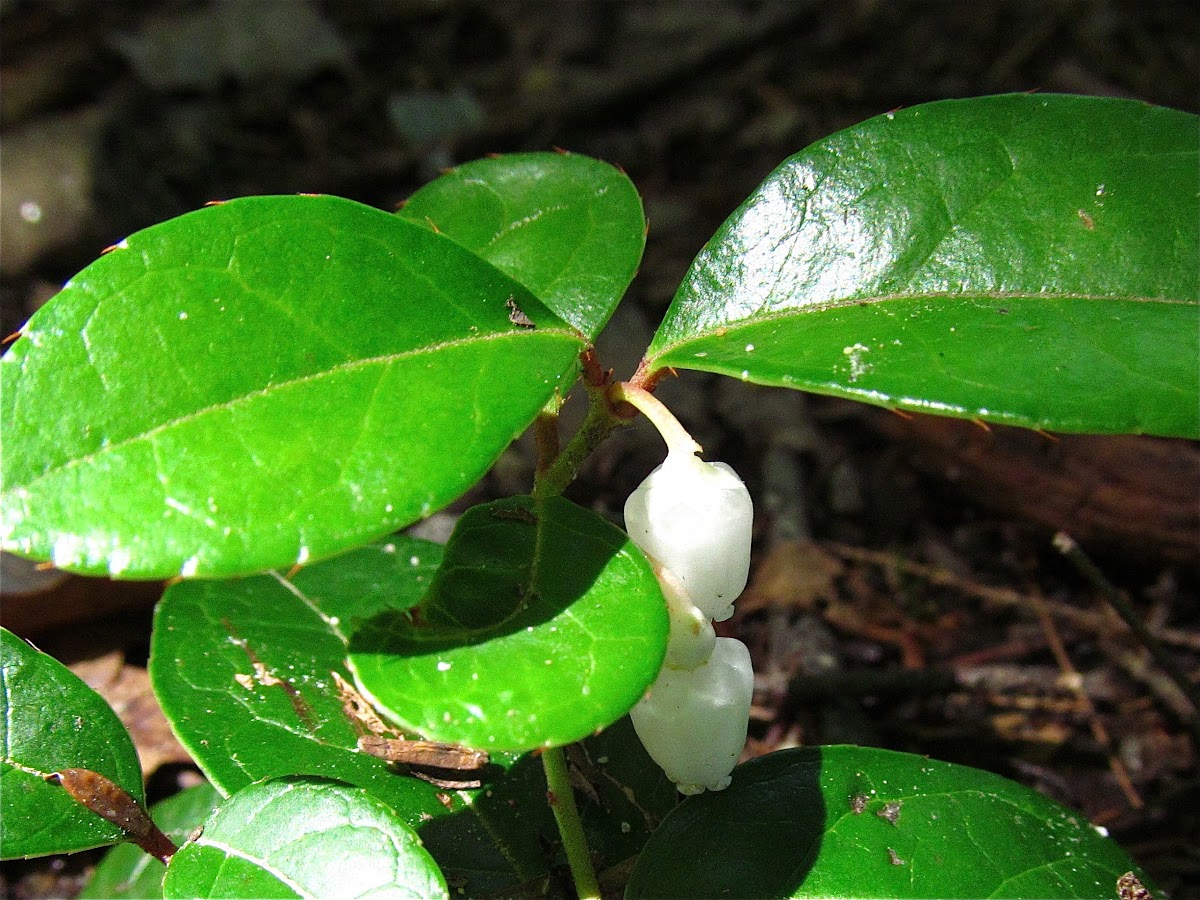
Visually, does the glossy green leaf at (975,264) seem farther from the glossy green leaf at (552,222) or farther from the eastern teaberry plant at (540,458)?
the glossy green leaf at (552,222)

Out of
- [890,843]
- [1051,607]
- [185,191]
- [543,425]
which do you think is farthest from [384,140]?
[890,843]

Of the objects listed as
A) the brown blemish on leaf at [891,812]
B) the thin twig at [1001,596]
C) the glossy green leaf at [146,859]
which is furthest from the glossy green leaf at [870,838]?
the thin twig at [1001,596]

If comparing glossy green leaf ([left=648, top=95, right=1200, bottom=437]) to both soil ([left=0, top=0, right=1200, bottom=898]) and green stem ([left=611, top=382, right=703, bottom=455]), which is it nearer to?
green stem ([left=611, top=382, right=703, bottom=455])

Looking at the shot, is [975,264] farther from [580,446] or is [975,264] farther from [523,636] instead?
[523,636]

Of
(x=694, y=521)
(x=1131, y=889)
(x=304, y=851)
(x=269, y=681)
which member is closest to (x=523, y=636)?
(x=694, y=521)

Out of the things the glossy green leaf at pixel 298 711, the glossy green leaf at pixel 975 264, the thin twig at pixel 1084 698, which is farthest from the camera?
the thin twig at pixel 1084 698

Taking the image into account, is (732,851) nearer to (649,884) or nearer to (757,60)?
(649,884)

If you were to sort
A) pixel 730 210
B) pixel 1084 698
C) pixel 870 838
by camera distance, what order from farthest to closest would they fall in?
pixel 730 210, pixel 1084 698, pixel 870 838
